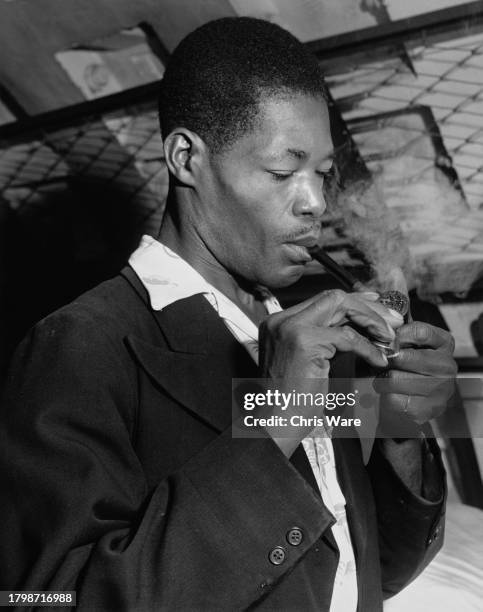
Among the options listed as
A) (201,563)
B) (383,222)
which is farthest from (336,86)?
(201,563)

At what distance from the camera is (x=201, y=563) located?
891 millimetres

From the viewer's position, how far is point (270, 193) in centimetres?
123

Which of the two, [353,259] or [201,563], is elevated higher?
[201,563]

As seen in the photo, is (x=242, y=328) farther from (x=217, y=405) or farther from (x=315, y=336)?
(x=315, y=336)

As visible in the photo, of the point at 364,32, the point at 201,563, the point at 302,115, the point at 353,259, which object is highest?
the point at 302,115

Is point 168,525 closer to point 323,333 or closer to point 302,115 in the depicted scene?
point 323,333

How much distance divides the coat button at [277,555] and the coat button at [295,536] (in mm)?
16

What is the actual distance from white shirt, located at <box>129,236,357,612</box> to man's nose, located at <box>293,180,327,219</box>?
224 mm

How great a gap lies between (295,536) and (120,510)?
0.83ft

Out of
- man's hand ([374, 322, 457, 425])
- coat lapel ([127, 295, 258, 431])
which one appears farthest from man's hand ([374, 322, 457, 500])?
coat lapel ([127, 295, 258, 431])

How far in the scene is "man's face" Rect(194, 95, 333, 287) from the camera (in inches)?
47.6

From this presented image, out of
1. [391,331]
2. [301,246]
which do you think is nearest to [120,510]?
[391,331]

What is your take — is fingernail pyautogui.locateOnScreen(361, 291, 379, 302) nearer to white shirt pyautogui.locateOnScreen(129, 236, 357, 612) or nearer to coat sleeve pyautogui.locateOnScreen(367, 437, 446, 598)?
white shirt pyautogui.locateOnScreen(129, 236, 357, 612)

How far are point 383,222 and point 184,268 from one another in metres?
0.91
